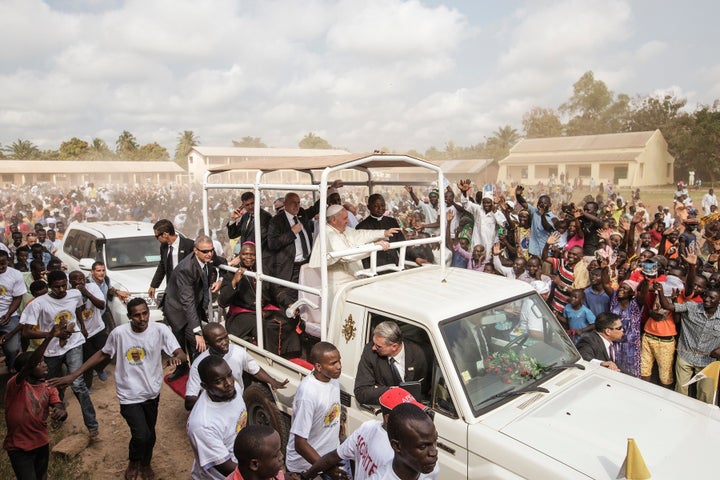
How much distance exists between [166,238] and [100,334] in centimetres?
146

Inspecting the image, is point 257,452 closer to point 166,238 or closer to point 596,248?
point 166,238

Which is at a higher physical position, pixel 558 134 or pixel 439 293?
pixel 558 134

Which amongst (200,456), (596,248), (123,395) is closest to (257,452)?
(200,456)

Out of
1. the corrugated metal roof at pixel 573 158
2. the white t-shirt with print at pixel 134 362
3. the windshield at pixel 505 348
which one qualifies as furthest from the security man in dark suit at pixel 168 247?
the corrugated metal roof at pixel 573 158

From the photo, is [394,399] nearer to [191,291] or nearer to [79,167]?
[191,291]

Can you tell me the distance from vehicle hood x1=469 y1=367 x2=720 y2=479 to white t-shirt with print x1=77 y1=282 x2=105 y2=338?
473 centimetres

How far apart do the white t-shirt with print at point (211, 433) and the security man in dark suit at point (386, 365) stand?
0.87 meters

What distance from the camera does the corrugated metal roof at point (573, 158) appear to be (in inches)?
1480

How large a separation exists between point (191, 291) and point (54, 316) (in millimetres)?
1549

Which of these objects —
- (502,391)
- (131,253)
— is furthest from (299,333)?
(131,253)

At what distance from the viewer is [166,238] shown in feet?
19.2

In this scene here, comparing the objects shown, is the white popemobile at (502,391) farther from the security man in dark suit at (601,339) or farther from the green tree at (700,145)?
the green tree at (700,145)

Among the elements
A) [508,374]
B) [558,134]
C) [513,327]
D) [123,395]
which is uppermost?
[558,134]

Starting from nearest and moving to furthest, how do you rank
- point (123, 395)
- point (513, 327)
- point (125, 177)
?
point (513, 327), point (123, 395), point (125, 177)
